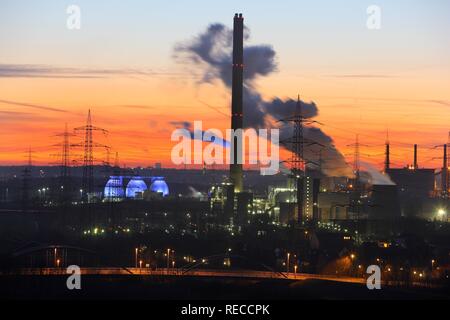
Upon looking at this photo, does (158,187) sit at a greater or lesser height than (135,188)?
greater

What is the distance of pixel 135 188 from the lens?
97.8m

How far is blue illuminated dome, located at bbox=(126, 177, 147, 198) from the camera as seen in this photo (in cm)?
9488

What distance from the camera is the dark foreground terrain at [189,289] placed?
3266 cm

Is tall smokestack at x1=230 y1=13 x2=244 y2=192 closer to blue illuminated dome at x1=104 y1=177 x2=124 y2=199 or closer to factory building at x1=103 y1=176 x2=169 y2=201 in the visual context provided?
factory building at x1=103 y1=176 x2=169 y2=201

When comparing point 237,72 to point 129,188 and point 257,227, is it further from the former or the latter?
point 129,188

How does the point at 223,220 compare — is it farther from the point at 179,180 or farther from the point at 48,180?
the point at 179,180

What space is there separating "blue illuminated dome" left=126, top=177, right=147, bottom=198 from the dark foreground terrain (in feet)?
188

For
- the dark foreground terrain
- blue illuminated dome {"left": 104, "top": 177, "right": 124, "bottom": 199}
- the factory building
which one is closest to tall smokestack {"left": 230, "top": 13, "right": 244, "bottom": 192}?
the factory building

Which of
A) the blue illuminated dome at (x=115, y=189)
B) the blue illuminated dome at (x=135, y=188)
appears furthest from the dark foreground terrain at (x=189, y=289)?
the blue illuminated dome at (x=135, y=188)

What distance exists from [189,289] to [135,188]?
63.2 m

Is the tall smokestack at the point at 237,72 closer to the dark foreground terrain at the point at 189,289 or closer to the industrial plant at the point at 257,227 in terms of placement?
the industrial plant at the point at 257,227

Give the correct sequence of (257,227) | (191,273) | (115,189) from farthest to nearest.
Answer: (115,189) < (257,227) < (191,273)

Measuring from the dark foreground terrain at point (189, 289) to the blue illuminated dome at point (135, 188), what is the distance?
188 feet

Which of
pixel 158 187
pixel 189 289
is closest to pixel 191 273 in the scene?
pixel 189 289
